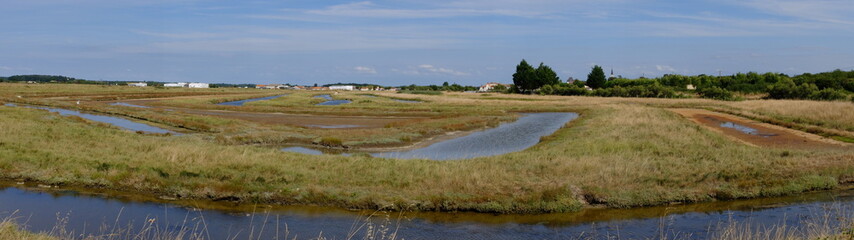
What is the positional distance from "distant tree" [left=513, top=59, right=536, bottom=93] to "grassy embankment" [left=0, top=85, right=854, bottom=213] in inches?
4235

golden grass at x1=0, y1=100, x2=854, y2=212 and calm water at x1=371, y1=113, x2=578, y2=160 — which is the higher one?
golden grass at x1=0, y1=100, x2=854, y2=212

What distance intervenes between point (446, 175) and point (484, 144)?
14.9m

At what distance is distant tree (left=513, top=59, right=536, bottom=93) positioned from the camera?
428 ft

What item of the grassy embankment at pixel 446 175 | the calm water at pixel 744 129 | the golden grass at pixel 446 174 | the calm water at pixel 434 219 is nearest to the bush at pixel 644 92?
the calm water at pixel 744 129

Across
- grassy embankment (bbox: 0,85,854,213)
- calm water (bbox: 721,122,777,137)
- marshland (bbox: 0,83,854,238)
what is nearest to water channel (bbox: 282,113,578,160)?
marshland (bbox: 0,83,854,238)

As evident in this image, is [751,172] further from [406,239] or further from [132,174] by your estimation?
[132,174]

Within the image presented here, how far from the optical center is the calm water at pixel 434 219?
42.1 ft

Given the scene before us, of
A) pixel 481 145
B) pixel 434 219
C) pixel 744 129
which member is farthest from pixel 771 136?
pixel 434 219

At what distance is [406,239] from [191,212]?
20.0 feet

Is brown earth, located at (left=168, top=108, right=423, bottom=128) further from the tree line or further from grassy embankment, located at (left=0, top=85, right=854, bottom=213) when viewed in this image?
the tree line

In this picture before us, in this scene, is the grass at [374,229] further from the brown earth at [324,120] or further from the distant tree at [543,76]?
the distant tree at [543,76]

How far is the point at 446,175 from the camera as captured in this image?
17.8 meters

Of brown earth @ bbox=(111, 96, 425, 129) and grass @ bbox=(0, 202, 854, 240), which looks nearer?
grass @ bbox=(0, 202, 854, 240)

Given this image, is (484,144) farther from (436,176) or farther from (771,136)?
(771,136)
